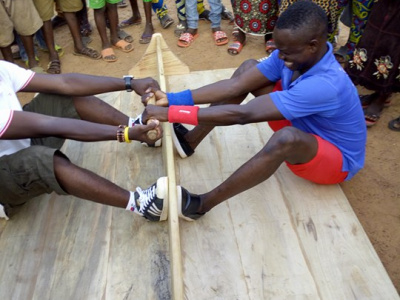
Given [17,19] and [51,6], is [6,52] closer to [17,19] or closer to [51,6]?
[17,19]

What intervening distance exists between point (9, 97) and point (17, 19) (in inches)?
105

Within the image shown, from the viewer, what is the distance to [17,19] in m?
4.44

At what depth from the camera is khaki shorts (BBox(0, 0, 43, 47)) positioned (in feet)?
14.2

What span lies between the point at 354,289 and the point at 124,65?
3.81 m

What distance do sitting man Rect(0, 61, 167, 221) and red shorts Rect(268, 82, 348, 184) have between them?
2.66 feet

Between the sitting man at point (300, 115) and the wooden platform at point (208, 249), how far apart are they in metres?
0.19

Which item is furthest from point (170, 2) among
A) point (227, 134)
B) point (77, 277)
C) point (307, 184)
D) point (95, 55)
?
point (77, 277)

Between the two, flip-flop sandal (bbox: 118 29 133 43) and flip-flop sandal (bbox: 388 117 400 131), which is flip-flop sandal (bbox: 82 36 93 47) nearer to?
flip-flop sandal (bbox: 118 29 133 43)

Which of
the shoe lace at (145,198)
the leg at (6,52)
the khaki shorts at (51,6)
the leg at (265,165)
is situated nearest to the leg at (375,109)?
the leg at (265,165)

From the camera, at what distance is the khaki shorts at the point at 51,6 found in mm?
4648

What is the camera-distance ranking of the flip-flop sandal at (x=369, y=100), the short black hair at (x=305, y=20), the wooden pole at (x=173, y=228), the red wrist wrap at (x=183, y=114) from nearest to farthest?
1. the wooden pole at (x=173, y=228)
2. the short black hair at (x=305, y=20)
3. the red wrist wrap at (x=183, y=114)
4. the flip-flop sandal at (x=369, y=100)

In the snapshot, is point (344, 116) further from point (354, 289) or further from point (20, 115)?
point (20, 115)

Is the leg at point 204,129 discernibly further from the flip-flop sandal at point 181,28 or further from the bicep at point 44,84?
the flip-flop sandal at point 181,28

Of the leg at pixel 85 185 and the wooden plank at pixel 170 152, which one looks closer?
the wooden plank at pixel 170 152
